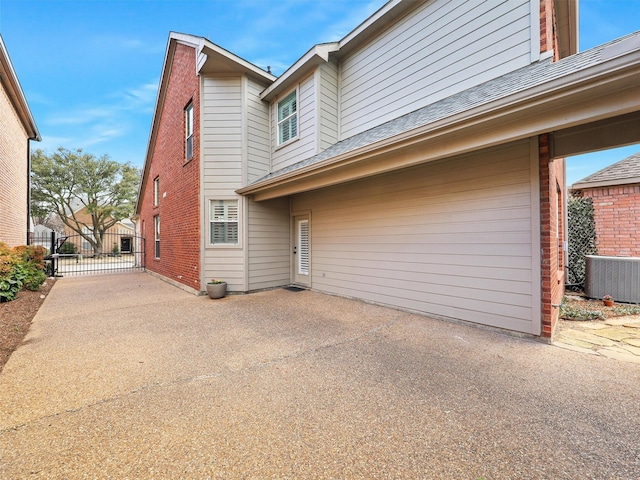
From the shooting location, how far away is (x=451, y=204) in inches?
185

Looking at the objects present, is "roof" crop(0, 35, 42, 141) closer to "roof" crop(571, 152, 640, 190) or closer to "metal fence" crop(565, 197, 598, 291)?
"roof" crop(571, 152, 640, 190)

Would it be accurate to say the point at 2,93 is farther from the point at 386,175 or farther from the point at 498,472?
the point at 498,472

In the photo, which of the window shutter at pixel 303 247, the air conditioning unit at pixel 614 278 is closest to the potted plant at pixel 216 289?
the window shutter at pixel 303 247

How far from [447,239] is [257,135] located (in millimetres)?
5966

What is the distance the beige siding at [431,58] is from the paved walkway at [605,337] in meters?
4.31

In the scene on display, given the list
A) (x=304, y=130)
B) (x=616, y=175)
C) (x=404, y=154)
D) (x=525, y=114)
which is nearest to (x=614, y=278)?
(x=616, y=175)

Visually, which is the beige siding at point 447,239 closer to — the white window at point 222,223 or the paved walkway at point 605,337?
the paved walkway at point 605,337

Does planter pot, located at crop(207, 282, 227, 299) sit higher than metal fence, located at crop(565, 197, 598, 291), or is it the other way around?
metal fence, located at crop(565, 197, 598, 291)

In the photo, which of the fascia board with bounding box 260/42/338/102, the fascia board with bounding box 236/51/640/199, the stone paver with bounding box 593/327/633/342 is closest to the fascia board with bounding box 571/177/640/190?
the stone paver with bounding box 593/327/633/342

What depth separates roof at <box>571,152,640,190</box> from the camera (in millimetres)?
7057

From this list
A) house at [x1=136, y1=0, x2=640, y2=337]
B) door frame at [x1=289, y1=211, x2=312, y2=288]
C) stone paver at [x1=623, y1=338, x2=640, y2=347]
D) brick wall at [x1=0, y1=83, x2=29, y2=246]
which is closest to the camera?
house at [x1=136, y1=0, x2=640, y2=337]

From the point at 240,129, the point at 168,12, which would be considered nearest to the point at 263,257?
the point at 240,129

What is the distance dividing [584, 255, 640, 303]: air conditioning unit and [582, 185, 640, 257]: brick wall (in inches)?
72.1

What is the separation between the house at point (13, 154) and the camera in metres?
8.53
